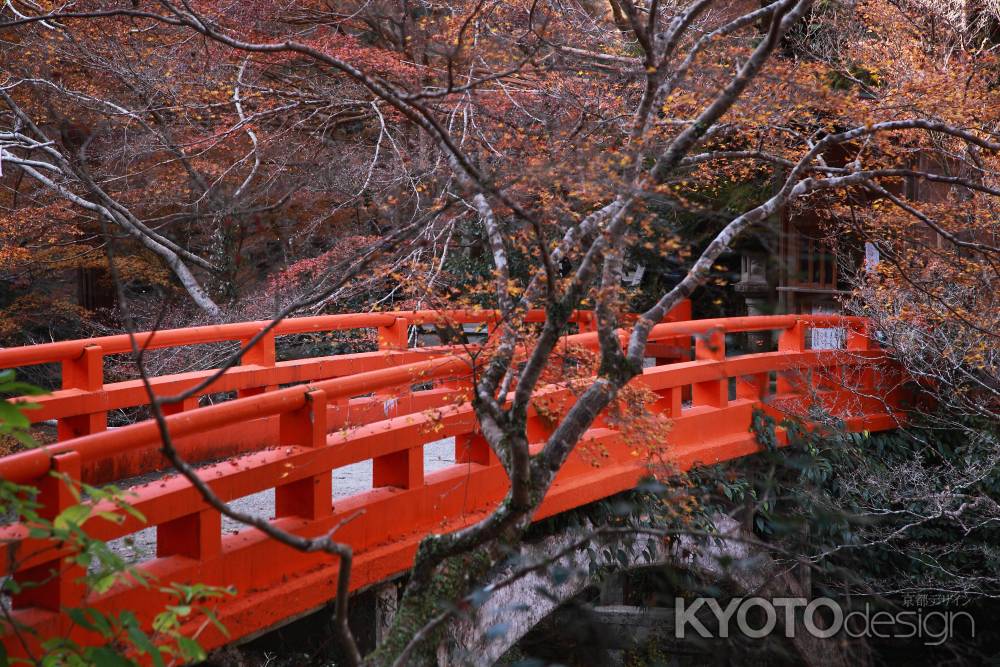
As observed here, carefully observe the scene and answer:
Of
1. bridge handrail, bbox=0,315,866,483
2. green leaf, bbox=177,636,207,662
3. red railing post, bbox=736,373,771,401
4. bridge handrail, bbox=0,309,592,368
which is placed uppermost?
bridge handrail, bbox=0,309,592,368

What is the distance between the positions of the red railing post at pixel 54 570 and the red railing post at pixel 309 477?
1.06 m

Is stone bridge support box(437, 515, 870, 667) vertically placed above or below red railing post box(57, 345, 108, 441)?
below

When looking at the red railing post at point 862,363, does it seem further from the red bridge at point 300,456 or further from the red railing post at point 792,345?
the red bridge at point 300,456

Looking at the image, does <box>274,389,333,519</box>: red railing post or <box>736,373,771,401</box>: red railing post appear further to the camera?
<box>736,373,771,401</box>: red railing post

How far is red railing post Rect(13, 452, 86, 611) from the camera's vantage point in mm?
3020

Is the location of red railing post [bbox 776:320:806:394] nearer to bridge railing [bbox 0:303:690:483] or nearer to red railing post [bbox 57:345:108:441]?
bridge railing [bbox 0:303:690:483]

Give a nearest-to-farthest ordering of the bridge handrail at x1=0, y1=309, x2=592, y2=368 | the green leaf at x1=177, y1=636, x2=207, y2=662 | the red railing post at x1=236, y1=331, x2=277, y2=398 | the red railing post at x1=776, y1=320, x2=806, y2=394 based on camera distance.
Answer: the green leaf at x1=177, y1=636, x2=207, y2=662, the bridge handrail at x1=0, y1=309, x2=592, y2=368, the red railing post at x1=236, y1=331, x2=277, y2=398, the red railing post at x1=776, y1=320, x2=806, y2=394

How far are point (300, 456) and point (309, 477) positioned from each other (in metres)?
0.12

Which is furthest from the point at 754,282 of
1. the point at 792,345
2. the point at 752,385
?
the point at 752,385

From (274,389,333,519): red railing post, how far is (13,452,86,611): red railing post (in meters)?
1.06

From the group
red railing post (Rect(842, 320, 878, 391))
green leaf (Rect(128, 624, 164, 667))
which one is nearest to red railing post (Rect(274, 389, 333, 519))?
green leaf (Rect(128, 624, 164, 667))

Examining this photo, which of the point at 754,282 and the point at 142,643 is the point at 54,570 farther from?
the point at 754,282

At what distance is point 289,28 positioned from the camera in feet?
35.9

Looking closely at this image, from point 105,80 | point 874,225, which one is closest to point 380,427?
point 874,225
